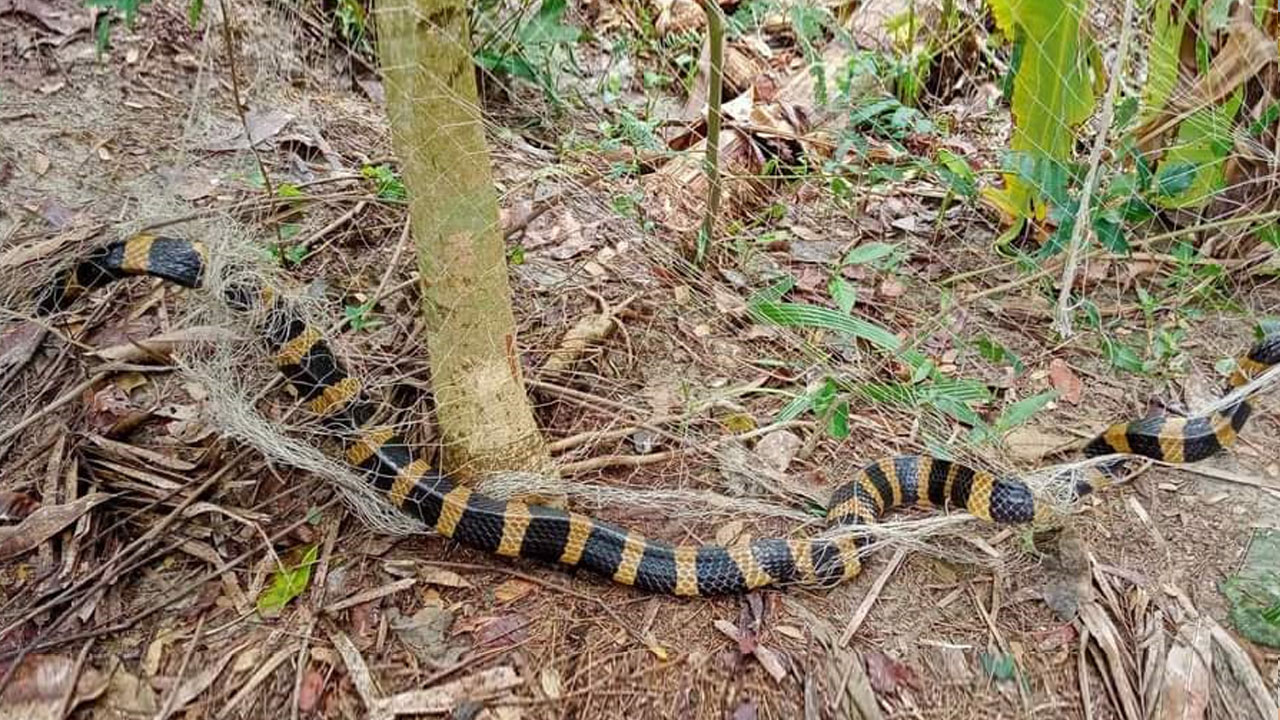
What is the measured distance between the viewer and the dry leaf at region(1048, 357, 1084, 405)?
9.81 ft

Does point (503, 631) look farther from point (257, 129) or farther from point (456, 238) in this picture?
point (257, 129)

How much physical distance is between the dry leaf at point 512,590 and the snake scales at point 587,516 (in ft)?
0.26

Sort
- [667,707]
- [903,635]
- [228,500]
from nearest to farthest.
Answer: [667,707] → [903,635] → [228,500]

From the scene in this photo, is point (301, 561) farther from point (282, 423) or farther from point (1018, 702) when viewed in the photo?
point (1018, 702)

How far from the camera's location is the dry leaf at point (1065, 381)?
2.99 metres

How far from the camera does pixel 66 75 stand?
Answer: 3818mm

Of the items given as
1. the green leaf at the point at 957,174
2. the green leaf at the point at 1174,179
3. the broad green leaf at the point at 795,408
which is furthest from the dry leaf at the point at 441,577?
the green leaf at the point at 1174,179

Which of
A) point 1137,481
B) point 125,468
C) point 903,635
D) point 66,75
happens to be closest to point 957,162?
→ point 1137,481

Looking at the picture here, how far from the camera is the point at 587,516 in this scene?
244 centimetres

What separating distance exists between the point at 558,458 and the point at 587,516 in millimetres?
232

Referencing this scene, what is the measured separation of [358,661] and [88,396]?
129cm

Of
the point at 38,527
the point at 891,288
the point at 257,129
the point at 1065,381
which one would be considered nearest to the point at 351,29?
the point at 257,129

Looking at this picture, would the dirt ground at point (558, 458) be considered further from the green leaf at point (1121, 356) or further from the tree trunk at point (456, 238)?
the tree trunk at point (456, 238)

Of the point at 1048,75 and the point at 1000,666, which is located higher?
the point at 1048,75
